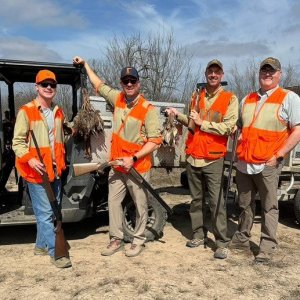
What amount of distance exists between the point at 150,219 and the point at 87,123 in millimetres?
1543

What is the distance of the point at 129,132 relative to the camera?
4750mm

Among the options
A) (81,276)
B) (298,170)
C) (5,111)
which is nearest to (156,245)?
(81,276)

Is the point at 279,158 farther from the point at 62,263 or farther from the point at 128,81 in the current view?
the point at 62,263

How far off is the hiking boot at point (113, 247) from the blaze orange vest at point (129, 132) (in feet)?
3.02

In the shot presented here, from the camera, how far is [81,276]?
432cm

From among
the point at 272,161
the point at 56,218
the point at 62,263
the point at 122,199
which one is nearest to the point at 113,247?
the point at 122,199

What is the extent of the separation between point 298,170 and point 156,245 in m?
2.45

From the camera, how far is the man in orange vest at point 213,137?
480cm

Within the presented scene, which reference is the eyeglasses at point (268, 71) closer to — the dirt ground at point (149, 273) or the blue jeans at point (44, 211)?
the dirt ground at point (149, 273)

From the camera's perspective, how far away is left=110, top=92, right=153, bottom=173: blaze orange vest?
15.5 ft

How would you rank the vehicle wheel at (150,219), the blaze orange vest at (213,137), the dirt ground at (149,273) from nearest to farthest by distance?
1. the dirt ground at (149,273)
2. the blaze orange vest at (213,137)
3. the vehicle wheel at (150,219)

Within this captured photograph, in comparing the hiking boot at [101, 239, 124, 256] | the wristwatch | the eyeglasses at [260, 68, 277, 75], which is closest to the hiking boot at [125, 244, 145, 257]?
the hiking boot at [101, 239, 124, 256]

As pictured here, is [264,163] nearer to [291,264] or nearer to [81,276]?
[291,264]

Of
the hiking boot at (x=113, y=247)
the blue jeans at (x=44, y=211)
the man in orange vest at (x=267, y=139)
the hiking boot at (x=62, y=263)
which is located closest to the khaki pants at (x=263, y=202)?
the man in orange vest at (x=267, y=139)
